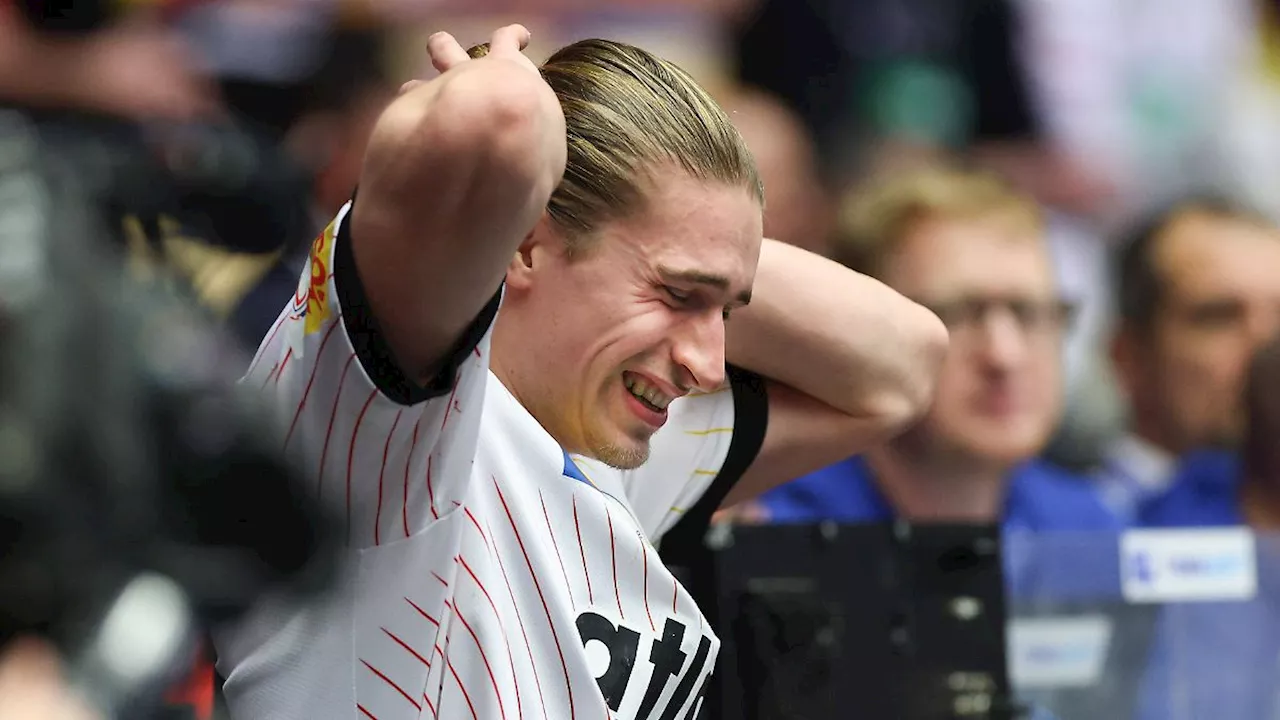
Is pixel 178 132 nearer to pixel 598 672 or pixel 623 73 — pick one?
pixel 623 73

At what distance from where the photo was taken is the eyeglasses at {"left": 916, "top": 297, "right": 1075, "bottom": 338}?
2.73m

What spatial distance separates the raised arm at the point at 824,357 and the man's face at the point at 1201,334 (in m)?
1.75

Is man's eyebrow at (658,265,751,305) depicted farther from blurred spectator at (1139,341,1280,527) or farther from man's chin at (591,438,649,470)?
blurred spectator at (1139,341,1280,527)

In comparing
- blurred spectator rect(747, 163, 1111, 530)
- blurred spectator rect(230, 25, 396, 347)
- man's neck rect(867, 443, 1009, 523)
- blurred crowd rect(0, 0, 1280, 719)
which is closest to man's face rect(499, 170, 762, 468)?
blurred spectator rect(230, 25, 396, 347)

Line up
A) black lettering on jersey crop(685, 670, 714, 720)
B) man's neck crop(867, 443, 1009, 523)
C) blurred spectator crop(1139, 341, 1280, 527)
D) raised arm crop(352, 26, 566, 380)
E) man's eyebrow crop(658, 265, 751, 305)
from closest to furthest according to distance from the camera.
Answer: raised arm crop(352, 26, 566, 380)
man's eyebrow crop(658, 265, 751, 305)
black lettering on jersey crop(685, 670, 714, 720)
man's neck crop(867, 443, 1009, 523)
blurred spectator crop(1139, 341, 1280, 527)

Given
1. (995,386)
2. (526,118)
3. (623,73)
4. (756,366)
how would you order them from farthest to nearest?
(995,386)
(756,366)
(623,73)
(526,118)

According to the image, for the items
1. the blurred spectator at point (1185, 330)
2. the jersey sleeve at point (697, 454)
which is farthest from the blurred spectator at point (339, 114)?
the blurred spectator at point (1185, 330)

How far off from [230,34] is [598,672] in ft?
4.97

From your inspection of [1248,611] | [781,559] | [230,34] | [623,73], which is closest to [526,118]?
[623,73]

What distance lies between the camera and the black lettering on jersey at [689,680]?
1.40 meters

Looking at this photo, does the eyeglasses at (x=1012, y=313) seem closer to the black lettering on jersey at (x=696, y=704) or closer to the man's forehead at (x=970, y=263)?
the man's forehead at (x=970, y=263)

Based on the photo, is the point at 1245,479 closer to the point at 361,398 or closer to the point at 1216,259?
the point at 1216,259

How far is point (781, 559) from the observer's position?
1812 mm

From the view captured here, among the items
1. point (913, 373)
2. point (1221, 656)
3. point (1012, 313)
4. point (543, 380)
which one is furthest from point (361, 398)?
point (1012, 313)
